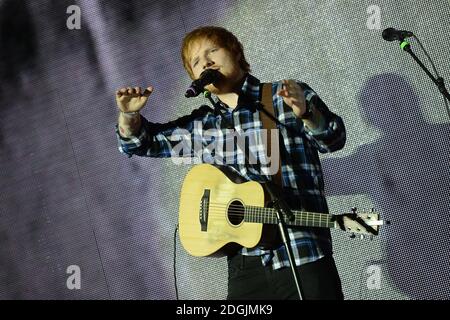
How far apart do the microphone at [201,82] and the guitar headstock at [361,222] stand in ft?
2.60

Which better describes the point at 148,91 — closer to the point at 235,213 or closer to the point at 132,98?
the point at 132,98

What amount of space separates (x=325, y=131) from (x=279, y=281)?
680mm

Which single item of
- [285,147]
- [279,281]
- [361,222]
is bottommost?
[279,281]

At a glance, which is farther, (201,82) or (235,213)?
(235,213)

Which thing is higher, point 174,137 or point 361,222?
point 174,137

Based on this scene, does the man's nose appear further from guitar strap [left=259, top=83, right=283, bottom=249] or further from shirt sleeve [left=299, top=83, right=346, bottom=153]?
shirt sleeve [left=299, top=83, right=346, bottom=153]

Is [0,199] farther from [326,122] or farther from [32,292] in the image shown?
[326,122]

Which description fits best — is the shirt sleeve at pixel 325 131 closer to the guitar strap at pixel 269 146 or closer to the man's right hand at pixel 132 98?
the guitar strap at pixel 269 146

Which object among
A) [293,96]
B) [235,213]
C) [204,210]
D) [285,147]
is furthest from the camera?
[204,210]

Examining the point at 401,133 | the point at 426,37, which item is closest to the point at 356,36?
the point at 426,37

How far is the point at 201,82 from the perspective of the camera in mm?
2721

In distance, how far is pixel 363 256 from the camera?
3623 mm

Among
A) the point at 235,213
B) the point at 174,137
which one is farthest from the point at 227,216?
the point at 174,137
